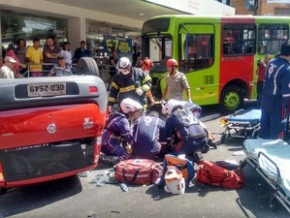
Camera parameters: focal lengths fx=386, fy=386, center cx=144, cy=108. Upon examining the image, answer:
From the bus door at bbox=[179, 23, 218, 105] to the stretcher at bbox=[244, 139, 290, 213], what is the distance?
15.9 feet

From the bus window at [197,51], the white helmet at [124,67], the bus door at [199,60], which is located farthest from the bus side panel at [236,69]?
the white helmet at [124,67]

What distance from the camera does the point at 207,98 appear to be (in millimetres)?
10406

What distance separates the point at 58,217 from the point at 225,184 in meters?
2.09

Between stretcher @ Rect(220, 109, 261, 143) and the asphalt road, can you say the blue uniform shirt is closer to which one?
the asphalt road

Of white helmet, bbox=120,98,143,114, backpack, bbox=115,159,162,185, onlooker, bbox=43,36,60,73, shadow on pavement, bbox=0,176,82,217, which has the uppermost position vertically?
onlooker, bbox=43,36,60,73

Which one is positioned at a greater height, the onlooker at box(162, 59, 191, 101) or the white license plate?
the white license plate

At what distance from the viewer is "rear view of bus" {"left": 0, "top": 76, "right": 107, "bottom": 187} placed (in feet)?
13.8

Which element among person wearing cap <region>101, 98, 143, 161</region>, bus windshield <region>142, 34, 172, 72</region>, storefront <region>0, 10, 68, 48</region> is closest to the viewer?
person wearing cap <region>101, 98, 143, 161</region>

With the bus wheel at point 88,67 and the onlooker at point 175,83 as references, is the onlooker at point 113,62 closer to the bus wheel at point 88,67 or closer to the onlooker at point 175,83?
the onlooker at point 175,83

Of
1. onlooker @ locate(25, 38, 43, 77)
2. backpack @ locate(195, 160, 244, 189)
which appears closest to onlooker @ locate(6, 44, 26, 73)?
onlooker @ locate(25, 38, 43, 77)

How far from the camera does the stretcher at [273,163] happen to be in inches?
154

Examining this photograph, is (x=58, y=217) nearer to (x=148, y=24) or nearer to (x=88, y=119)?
(x=88, y=119)

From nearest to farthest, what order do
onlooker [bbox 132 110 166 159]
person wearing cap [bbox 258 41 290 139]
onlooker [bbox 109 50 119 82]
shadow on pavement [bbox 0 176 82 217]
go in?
shadow on pavement [bbox 0 176 82 217] → person wearing cap [bbox 258 41 290 139] → onlooker [bbox 132 110 166 159] → onlooker [bbox 109 50 119 82]

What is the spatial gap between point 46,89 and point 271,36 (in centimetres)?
863
